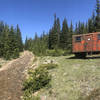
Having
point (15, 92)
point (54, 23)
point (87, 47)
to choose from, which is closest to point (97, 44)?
point (87, 47)

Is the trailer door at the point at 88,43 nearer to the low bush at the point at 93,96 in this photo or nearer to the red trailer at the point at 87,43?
the red trailer at the point at 87,43

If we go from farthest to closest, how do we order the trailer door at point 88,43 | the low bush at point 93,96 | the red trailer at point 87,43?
the trailer door at point 88,43, the red trailer at point 87,43, the low bush at point 93,96

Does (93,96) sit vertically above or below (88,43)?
below

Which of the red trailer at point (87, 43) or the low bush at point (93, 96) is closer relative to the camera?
the low bush at point (93, 96)

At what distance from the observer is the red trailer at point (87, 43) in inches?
474

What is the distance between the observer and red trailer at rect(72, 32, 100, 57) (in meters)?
12.0

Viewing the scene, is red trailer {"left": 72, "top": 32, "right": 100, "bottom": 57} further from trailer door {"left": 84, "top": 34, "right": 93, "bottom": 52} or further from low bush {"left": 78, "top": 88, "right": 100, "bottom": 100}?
low bush {"left": 78, "top": 88, "right": 100, "bottom": 100}

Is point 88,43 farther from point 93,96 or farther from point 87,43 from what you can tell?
point 93,96

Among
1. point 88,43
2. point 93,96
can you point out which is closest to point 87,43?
point 88,43

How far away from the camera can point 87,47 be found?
12484 mm

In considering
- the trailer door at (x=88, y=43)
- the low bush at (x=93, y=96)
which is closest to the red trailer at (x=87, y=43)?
the trailer door at (x=88, y=43)

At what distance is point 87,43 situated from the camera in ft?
40.9

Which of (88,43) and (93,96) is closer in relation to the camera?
(93,96)

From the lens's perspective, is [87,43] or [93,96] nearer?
[93,96]
